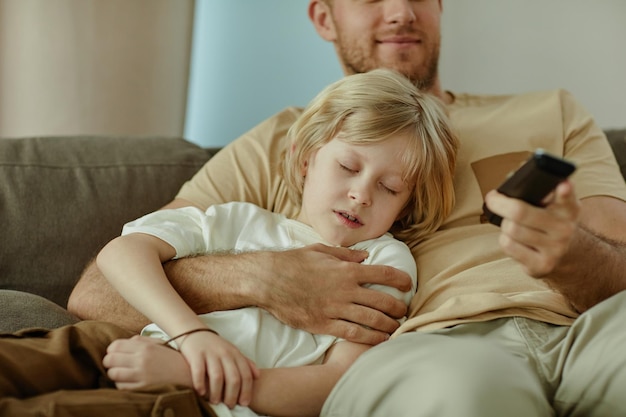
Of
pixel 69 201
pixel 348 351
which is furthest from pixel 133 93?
pixel 348 351

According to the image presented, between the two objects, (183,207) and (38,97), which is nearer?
(183,207)

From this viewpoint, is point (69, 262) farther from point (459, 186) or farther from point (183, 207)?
point (459, 186)

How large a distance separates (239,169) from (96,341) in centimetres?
64

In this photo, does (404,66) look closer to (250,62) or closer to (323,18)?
(323,18)

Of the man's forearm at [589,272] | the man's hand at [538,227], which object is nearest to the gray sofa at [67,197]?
the man's forearm at [589,272]

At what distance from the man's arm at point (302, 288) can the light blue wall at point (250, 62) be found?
1.57 m

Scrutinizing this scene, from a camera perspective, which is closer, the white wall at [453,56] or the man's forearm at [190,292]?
the man's forearm at [190,292]

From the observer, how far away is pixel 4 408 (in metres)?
1.11

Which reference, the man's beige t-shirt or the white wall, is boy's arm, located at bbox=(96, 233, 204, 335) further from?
the white wall

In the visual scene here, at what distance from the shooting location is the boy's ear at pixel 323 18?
89.3 inches

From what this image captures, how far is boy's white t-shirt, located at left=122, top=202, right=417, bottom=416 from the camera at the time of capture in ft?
4.71

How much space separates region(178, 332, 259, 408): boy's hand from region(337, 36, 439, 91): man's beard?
0.97 meters

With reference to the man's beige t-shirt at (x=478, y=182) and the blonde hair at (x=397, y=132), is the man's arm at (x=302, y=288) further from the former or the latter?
the blonde hair at (x=397, y=132)

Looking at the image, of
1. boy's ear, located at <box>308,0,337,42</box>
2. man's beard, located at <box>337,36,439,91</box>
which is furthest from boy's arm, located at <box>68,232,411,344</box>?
boy's ear, located at <box>308,0,337,42</box>
